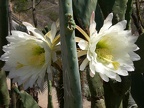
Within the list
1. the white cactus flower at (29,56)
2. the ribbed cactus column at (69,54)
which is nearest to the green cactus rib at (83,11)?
the white cactus flower at (29,56)

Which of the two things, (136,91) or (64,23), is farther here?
(136,91)

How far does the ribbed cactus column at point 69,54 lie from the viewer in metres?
0.99

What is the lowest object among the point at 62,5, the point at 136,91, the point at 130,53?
the point at 136,91

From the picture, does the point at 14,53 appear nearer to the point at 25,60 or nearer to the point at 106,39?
the point at 25,60

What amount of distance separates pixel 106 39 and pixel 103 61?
67mm

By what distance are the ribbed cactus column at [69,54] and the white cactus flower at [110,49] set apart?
47mm

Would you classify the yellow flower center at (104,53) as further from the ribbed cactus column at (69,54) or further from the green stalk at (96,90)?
the green stalk at (96,90)

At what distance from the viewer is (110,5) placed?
149 centimetres

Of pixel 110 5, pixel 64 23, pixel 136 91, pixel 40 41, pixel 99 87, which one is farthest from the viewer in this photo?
pixel 136 91

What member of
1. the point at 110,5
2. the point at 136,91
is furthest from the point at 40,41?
the point at 136,91

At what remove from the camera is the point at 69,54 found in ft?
3.29

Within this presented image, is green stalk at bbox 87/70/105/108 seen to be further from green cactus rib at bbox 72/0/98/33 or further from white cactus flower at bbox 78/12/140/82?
white cactus flower at bbox 78/12/140/82

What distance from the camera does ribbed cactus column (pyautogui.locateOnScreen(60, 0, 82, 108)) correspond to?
99 centimetres

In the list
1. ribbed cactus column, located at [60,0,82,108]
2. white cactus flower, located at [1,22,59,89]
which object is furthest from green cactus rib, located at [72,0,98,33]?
ribbed cactus column, located at [60,0,82,108]
